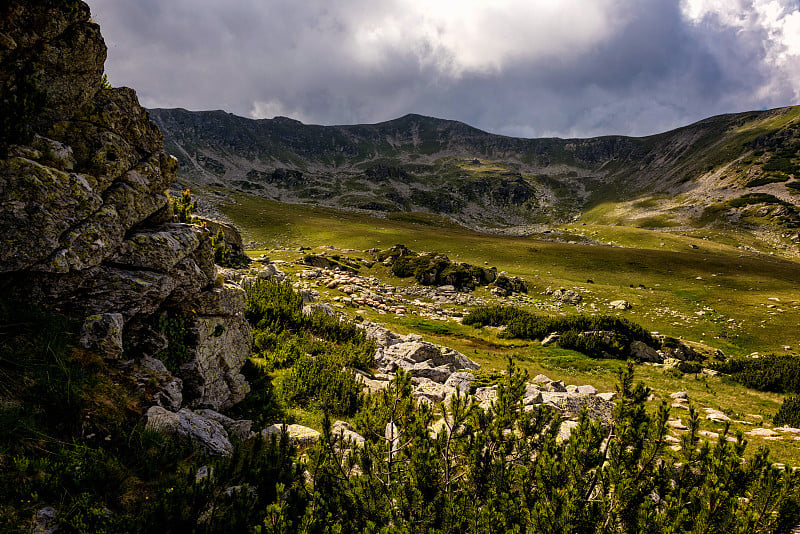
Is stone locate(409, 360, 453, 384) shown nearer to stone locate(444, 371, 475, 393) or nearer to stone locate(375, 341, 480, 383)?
stone locate(375, 341, 480, 383)

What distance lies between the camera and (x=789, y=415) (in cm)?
1164

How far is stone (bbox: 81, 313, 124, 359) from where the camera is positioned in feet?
20.1

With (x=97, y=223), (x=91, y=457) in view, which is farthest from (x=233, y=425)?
(x=97, y=223)

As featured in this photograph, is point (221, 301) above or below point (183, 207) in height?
below

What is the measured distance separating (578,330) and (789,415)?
10.5 metres

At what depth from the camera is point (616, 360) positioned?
19.0 m

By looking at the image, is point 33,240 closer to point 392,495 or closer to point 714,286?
point 392,495

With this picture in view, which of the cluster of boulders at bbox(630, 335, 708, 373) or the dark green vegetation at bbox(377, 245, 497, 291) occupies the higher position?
the dark green vegetation at bbox(377, 245, 497, 291)

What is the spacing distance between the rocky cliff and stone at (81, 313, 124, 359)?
0.07 ft

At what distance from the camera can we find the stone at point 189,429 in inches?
220

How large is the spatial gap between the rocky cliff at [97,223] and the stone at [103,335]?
0.8 inches

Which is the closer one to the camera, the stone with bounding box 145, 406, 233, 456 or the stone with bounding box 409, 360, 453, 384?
the stone with bounding box 145, 406, 233, 456

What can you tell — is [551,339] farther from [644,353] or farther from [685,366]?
[685,366]

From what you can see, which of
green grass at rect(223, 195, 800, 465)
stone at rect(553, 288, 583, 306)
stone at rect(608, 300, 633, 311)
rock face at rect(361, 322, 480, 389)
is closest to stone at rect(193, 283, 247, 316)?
green grass at rect(223, 195, 800, 465)
